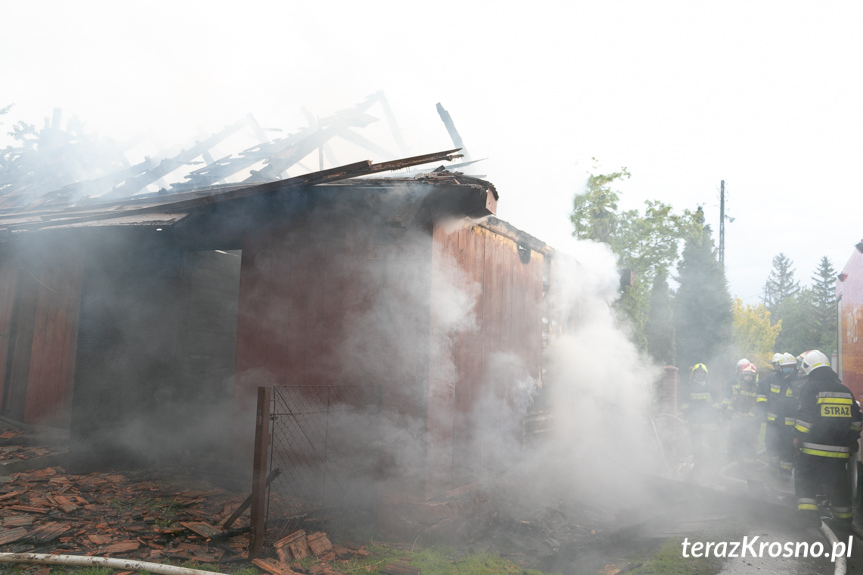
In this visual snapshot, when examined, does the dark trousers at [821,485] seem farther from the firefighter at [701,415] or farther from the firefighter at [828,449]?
the firefighter at [701,415]

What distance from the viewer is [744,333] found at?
3366cm

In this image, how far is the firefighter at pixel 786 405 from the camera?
781cm

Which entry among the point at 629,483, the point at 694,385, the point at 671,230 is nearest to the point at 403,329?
the point at 629,483

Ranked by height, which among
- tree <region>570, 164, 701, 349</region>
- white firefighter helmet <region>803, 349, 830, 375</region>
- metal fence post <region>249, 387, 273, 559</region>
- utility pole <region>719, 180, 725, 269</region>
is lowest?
metal fence post <region>249, 387, 273, 559</region>

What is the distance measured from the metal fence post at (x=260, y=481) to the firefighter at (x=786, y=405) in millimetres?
7455

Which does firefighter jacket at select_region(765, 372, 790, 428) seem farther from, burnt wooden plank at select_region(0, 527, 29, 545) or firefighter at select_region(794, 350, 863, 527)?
burnt wooden plank at select_region(0, 527, 29, 545)

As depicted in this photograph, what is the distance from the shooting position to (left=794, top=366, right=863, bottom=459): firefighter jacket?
5.75m

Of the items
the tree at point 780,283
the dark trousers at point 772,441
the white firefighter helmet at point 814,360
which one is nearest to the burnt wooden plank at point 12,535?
the white firefighter helmet at point 814,360

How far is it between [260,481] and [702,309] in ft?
87.2

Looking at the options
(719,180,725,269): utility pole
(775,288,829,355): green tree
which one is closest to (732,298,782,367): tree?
(719,180,725,269): utility pole

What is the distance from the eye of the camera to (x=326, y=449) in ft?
18.4

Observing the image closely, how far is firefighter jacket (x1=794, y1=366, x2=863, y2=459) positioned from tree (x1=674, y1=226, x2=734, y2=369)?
844 inches

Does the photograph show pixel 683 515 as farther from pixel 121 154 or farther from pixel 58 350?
pixel 121 154

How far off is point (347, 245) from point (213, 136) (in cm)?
1155
